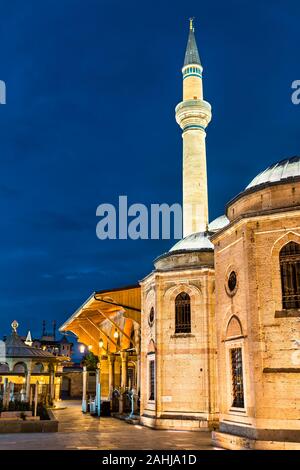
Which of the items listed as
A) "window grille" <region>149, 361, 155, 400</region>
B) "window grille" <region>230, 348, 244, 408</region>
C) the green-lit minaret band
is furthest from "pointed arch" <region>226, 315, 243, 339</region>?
the green-lit minaret band

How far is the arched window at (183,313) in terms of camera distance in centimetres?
1944

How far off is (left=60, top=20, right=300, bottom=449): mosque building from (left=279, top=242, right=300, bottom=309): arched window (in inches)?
1.1

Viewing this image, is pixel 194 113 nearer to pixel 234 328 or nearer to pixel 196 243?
pixel 196 243

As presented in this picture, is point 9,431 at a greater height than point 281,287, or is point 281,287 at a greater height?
point 281,287

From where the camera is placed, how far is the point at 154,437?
15930 millimetres

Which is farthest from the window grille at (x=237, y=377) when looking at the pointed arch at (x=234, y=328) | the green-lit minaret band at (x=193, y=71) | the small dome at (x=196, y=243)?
the green-lit minaret band at (x=193, y=71)

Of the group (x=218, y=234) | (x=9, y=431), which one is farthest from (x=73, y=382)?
(x=218, y=234)

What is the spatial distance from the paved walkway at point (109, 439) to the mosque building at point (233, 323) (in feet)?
3.38

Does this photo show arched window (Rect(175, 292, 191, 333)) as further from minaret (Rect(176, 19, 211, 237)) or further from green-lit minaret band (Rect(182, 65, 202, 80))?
green-lit minaret band (Rect(182, 65, 202, 80))

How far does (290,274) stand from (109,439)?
25.4 ft

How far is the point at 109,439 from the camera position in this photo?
50.1 feet

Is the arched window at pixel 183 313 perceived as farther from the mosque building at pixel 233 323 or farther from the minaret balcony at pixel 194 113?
the minaret balcony at pixel 194 113
